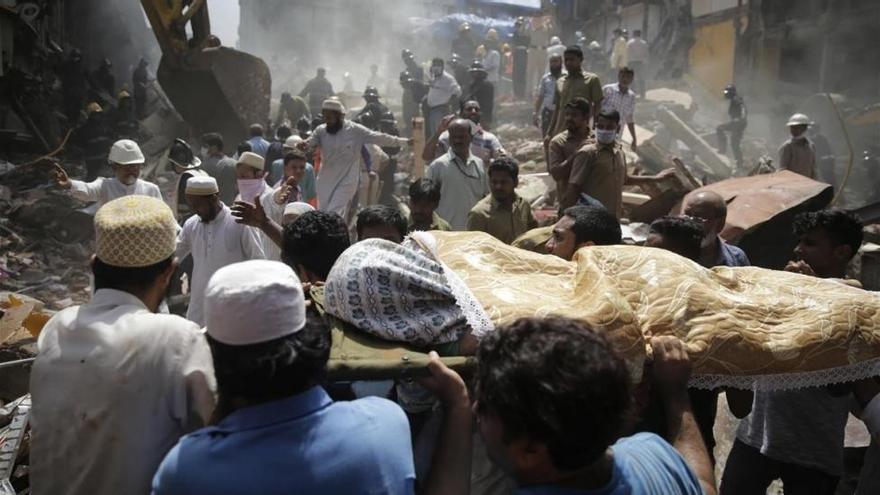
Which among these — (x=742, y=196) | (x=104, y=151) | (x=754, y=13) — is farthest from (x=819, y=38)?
(x=104, y=151)

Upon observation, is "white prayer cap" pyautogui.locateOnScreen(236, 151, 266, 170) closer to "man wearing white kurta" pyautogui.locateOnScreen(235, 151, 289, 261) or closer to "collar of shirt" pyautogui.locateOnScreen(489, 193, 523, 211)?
"man wearing white kurta" pyautogui.locateOnScreen(235, 151, 289, 261)

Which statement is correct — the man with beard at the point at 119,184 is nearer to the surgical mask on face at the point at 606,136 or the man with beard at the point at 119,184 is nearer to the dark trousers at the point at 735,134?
the surgical mask on face at the point at 606,136

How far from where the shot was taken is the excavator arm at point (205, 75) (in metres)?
12.3

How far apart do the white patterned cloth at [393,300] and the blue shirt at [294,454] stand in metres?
0.32

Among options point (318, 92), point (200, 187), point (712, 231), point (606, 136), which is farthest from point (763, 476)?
point (318, 92)

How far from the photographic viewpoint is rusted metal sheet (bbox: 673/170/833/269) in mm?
5973

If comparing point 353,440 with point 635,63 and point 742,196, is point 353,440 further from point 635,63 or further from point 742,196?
point 635,63

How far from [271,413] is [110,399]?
2.03 ft

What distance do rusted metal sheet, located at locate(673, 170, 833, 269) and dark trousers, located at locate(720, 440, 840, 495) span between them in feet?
10.6

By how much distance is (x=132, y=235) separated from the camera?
1949 millimetres

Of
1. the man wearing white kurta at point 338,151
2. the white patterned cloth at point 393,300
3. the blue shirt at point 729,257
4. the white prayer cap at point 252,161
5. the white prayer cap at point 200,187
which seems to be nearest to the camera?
the white patterned cloth at point 393,300

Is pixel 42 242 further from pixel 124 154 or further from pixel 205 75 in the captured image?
pixel 205 75

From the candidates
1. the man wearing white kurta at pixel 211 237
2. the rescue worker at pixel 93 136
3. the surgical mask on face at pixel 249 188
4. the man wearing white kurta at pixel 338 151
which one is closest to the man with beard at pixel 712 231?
the man wearing white kurta at pixel 211 237

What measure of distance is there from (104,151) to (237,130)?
2.61 m
